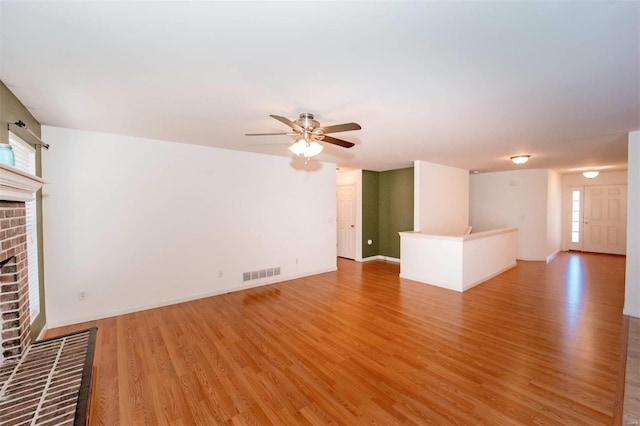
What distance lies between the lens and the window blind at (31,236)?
9.40 feet

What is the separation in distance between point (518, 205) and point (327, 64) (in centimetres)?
793

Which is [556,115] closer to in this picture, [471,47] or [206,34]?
[471,47]

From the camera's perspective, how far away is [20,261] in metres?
2.29

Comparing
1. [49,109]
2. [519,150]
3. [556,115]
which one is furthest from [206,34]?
[519,150]

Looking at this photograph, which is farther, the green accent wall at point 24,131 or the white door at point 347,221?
the white door at point 347,221

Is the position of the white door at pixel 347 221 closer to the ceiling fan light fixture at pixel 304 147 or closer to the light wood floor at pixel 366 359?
the light wood floor at pixel 366 359

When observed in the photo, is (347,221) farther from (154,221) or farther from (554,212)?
(554,212)

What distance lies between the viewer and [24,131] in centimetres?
270

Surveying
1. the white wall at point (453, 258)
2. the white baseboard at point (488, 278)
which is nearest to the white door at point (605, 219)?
the white baseboard at point (488, 278)

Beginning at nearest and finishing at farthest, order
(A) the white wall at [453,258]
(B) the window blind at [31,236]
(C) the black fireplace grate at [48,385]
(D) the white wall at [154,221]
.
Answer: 1. (C) the black fireplace grate at [48,385]
2. (B) the window blind at [31,236]
3. (D) the white wall at [154,221]
4. (A) the white wall at [453,258]

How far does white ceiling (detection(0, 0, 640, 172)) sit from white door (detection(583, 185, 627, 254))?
6.55 m

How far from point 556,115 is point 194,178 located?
15.8 feet

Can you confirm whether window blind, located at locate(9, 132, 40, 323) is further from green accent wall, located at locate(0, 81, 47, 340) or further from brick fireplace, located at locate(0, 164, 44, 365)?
brick fireplace, located at locate(0, 164, 44, 365)

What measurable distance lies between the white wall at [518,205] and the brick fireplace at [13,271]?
370 inches
